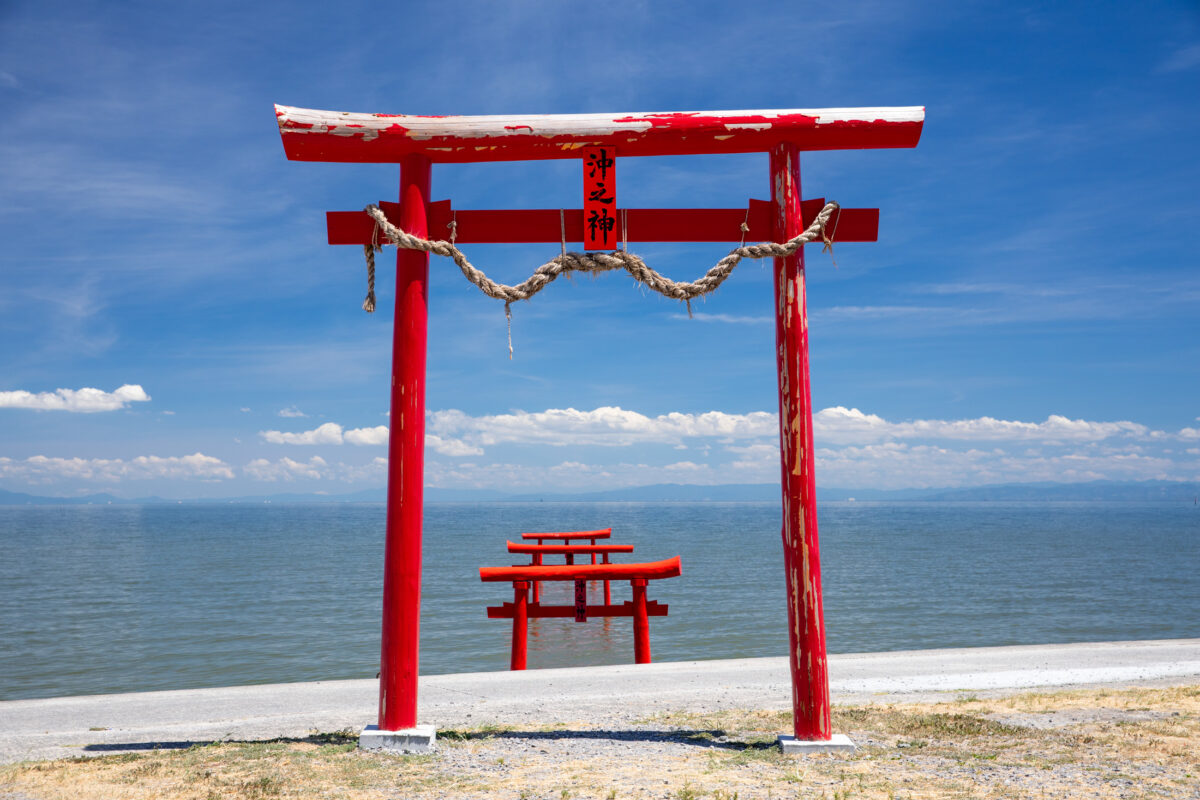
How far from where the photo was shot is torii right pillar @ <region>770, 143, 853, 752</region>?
4492mm

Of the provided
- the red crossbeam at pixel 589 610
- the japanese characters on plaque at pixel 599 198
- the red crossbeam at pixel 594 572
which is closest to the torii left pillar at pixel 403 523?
the japanese characters on plaque at pixel 599 198

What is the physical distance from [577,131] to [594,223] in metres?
0.56

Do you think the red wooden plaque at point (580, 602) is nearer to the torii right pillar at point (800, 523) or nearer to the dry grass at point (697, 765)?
the dry grass at point (697, 765)

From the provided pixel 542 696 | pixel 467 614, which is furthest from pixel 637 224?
pixel 467 614

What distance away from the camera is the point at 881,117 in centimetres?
475

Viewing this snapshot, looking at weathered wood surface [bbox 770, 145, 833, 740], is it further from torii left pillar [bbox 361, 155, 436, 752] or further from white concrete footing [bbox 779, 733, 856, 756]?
torii left pillar [bbox 361, 155, 436, 752]

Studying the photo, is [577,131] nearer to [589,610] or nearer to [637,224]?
[637,224]

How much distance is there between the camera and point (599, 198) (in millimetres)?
4840

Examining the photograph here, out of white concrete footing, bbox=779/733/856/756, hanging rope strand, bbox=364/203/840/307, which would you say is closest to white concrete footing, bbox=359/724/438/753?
white concrete footing, bbox=779/733/856/756

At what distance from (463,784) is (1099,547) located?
51.8 metres

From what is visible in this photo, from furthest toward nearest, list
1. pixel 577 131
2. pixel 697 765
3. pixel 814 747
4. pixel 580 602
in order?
pixel 580 602 < pixel 577 131 < pixel 814 747 < pixel 697 765

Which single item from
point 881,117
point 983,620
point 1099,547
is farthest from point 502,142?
point 1099,547

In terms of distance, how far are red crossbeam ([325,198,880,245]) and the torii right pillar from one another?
39 centimetres

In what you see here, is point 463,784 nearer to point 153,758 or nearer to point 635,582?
point 153,758
